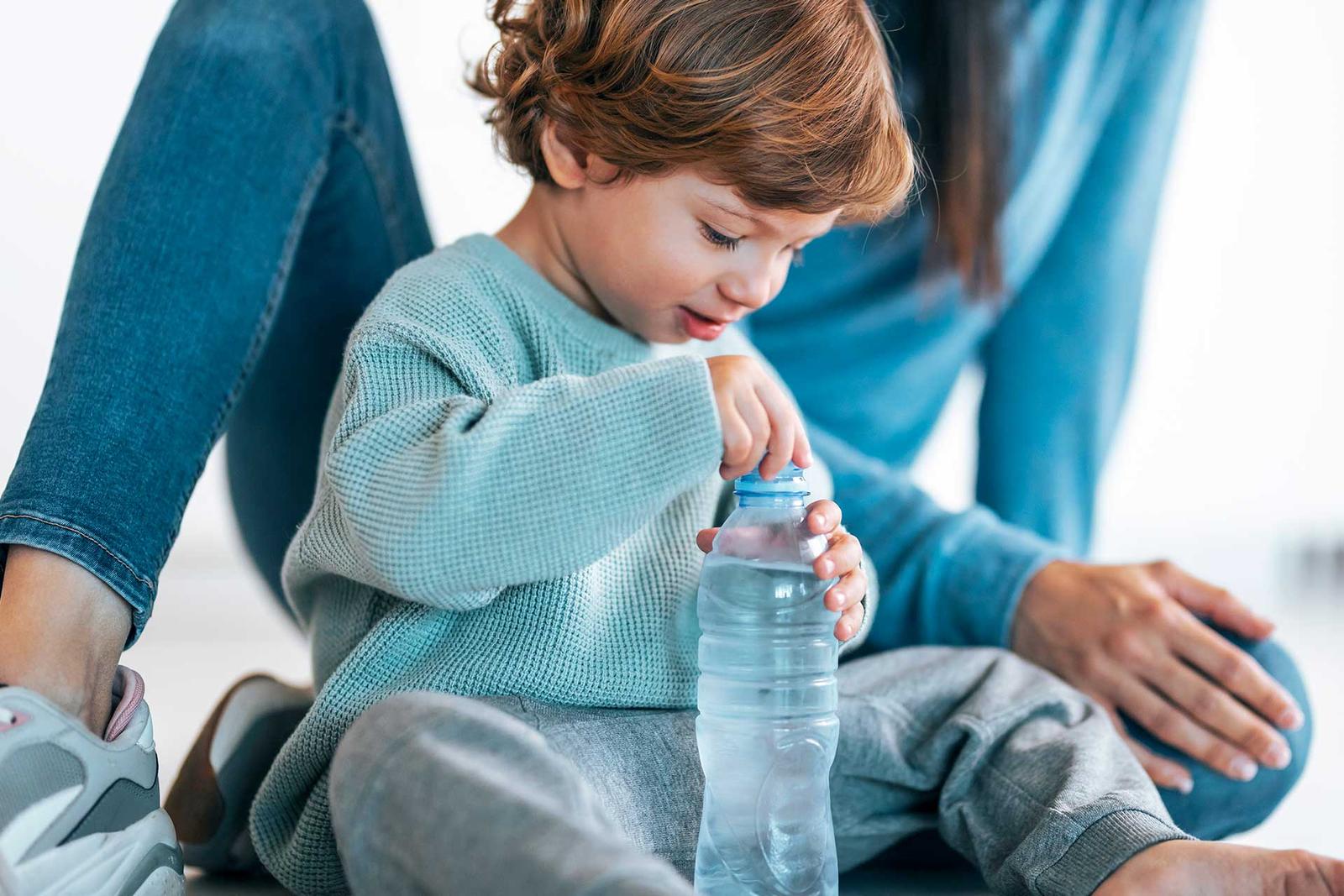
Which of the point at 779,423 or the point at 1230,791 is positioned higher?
the point at 779,423

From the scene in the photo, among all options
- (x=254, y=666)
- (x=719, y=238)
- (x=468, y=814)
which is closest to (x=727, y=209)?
(x=719, y=238)

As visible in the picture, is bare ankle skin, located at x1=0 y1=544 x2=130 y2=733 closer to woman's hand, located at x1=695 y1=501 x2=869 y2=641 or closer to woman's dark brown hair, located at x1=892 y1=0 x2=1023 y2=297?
woman's hand, located at x1=695 y1=501 x2=869 y2=641

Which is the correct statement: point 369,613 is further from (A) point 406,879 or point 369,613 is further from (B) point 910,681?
(B) point 910,681

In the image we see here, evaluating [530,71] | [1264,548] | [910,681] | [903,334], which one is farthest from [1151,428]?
[530,71]

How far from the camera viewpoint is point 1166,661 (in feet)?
4.05

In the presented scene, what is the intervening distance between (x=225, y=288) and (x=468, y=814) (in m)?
0.56

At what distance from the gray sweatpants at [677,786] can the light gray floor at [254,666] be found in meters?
0.12

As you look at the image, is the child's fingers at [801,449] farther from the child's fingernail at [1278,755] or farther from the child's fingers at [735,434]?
the child's fingernail at [1278,755]

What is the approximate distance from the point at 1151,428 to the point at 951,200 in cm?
172

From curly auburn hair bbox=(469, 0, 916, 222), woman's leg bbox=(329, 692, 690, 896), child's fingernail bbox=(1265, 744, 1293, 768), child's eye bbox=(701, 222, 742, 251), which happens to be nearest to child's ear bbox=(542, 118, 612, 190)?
curly auburn hair bbox=(469, 0, 916, 222)

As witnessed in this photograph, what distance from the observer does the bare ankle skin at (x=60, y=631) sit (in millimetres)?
890

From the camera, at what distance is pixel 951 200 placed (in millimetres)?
1631

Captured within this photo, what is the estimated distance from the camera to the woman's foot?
86 centimetres

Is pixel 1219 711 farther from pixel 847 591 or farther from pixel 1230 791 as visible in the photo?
pixel 847 591
